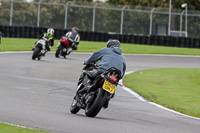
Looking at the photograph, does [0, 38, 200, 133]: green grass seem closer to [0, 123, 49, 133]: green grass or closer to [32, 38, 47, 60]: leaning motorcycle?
[0, 123, 49, 133]: green grass

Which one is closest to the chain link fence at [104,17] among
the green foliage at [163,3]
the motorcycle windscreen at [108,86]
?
the green foliage at [163,3]

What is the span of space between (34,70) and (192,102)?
7492 mm

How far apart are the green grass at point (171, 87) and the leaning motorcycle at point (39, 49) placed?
4.83 meters

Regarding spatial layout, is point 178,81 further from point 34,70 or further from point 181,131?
point 181,131

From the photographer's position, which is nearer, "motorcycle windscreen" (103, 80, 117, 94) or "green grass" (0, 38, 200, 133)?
"motorcycle windscreen" (103, 80, 117, 94)

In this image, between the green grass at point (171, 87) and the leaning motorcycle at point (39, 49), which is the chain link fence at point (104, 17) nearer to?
the leaning motorcycle at point (39, 49)

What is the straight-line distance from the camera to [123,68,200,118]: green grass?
1288 cm

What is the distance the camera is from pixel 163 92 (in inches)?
603

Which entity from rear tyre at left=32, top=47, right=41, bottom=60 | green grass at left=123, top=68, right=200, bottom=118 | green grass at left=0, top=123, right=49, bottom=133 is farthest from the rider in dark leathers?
rear tyre at left=32, top=47, right=41, bottom=60

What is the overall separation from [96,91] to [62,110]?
109 cm

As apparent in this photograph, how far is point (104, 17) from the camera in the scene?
145 ft

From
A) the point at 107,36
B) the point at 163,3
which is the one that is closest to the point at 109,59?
the point at 107,36

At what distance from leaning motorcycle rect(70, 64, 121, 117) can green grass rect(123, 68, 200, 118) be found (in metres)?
2.86

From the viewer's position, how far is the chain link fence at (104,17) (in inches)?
1684
